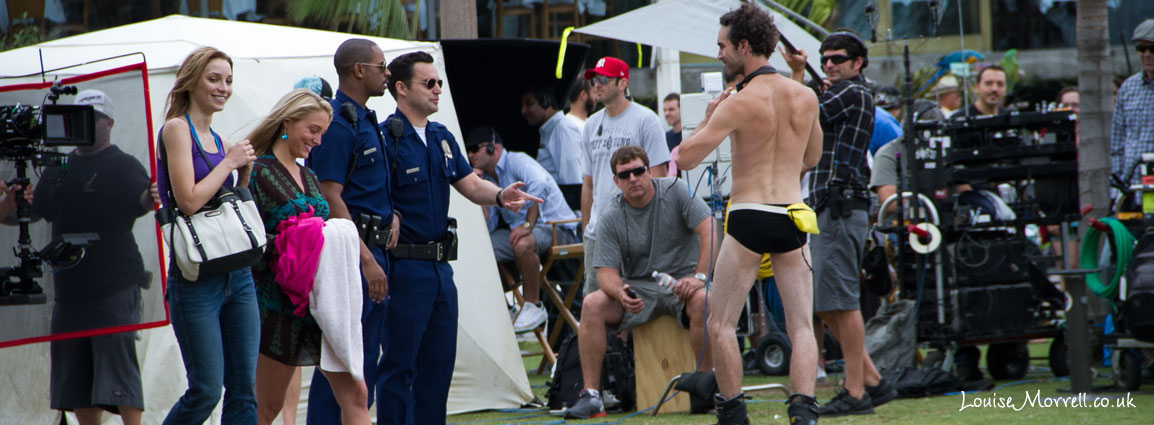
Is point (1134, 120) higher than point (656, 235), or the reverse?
point (1134, 120)

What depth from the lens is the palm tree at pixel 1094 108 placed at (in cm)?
830

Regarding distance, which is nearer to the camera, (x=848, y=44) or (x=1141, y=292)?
(x=1141, y=292)

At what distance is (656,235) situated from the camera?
283 inches

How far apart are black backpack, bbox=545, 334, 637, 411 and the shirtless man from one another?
159cm

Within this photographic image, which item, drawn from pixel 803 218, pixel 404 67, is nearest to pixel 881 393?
pixel 803 218

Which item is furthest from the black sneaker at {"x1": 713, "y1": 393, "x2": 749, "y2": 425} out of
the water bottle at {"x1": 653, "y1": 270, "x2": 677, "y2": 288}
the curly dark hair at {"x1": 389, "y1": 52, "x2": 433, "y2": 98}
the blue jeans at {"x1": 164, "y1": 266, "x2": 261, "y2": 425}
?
the blue jeans at {"x1": 164, "y1": 266, "x2": 261, "y2": 425}

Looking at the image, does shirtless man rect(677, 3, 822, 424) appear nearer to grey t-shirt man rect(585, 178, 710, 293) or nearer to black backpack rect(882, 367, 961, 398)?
grey t-shirt man rect(585, 178, 710, 293)

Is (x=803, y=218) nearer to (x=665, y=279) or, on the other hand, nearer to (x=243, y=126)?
(x=665, y=279)

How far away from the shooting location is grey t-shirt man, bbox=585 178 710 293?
7188 millimetres

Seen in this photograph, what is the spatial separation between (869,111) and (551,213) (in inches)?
127

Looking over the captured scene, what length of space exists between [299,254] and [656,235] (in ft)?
10.1

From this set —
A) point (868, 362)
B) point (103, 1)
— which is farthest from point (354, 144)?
point (103, 1)

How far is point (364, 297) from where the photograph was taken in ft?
16.1

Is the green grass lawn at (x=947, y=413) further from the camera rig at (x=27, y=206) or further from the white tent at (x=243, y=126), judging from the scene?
the camera rig at (x=27, y=206)
